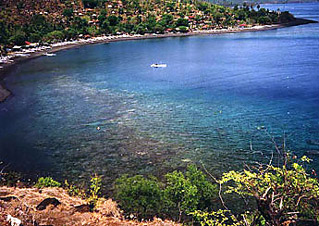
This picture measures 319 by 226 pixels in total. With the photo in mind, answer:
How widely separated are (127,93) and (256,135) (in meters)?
32.6

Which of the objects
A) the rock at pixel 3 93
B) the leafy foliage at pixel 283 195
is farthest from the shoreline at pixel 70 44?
the leafy foliage at pixel 283 195

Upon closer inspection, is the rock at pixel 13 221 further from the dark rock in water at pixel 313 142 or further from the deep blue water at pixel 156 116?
the dark rock in water at pixel 313 142

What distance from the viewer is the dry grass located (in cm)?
2073

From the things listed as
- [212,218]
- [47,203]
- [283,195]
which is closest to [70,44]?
[47,203]

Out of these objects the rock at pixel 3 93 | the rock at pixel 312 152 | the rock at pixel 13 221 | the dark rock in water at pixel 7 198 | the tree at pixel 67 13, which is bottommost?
the rock at pixel 312 152

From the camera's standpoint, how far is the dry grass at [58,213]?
2073 cm

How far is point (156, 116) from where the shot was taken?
1950 inches

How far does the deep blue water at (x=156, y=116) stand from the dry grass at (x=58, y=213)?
6770mm

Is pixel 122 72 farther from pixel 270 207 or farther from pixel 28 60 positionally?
pixel 270 207

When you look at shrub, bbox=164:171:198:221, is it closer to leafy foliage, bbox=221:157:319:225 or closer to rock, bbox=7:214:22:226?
leafy foliage, bbox=221:157:319:225

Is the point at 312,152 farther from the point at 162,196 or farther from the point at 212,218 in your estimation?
the point at 162,196

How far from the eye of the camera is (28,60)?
10875cm

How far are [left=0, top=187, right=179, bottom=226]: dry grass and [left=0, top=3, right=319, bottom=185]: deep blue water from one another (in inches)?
267

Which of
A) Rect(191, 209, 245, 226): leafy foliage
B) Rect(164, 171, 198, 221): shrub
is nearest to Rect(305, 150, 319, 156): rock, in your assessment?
Rect(191, 209, 245, 226): leafy foliage
